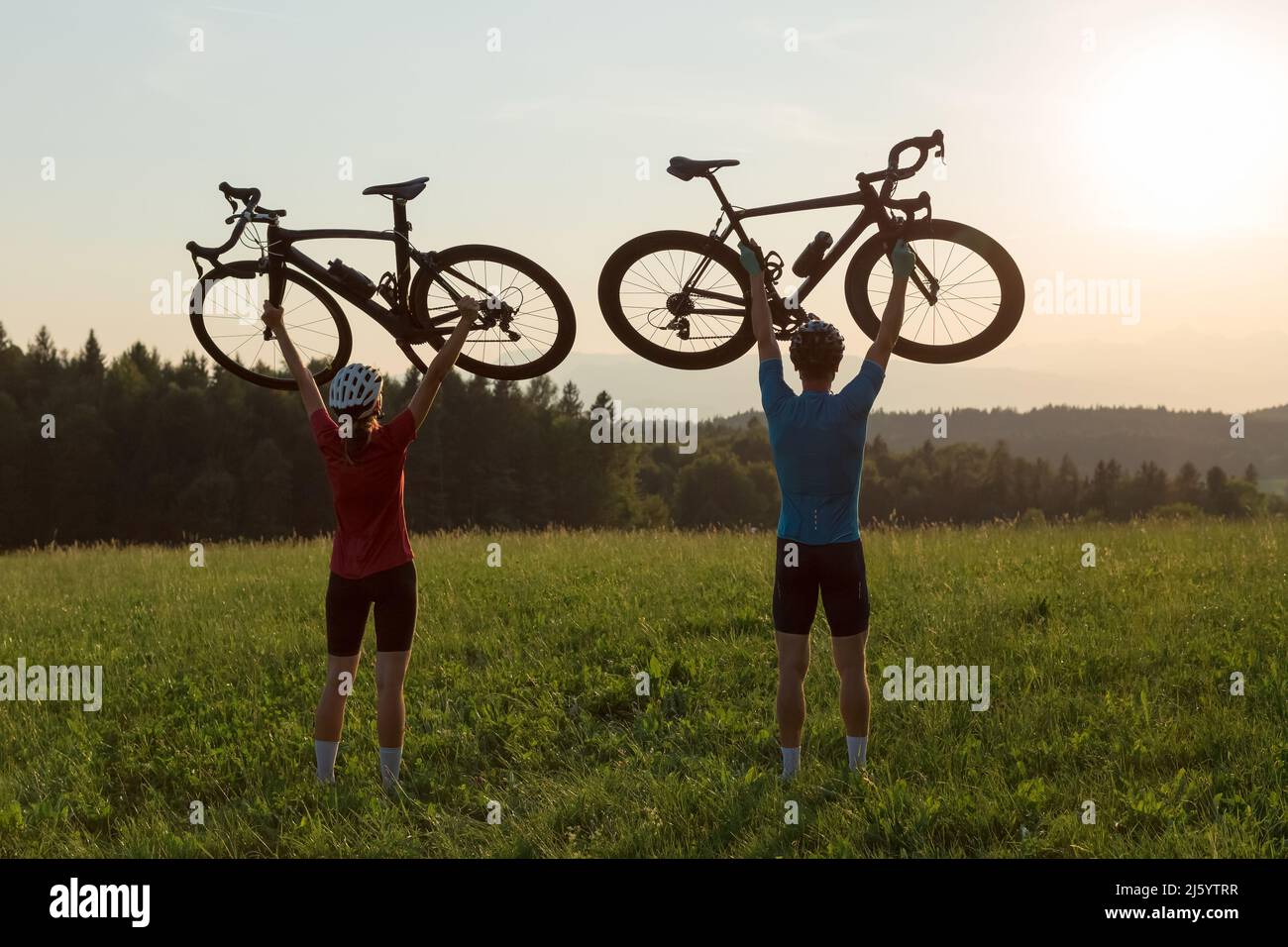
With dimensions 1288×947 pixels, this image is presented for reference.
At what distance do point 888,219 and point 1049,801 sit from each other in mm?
4147

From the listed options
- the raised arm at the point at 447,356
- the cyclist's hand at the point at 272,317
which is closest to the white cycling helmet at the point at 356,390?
the raised arm at the point at 447,356

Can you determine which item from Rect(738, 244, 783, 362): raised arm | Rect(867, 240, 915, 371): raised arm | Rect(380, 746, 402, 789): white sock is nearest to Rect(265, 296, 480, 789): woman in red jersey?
Rect(380, 746, 402, 789): white sock

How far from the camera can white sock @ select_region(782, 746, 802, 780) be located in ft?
26.4

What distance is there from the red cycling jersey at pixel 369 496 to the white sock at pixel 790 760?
9.87 feet

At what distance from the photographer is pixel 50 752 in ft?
35.7

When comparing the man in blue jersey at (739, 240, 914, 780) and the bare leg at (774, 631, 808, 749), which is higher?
the man in blue jersey at (739, 240, 914, 780)

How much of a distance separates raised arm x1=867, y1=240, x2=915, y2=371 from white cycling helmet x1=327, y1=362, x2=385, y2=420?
3.27 metres

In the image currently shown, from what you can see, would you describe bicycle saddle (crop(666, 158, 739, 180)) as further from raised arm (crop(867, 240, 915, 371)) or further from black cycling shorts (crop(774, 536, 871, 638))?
black cycling shorts (crop(774, 536, 871, 638))

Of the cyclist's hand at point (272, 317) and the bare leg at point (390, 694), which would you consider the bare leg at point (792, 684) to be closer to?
the bare leg at point (390, 694)

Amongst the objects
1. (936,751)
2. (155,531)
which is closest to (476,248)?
(936,751)

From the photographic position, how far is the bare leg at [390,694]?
8.02 metres

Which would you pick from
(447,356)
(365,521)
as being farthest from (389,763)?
(447,356)

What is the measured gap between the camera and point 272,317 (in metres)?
8.05

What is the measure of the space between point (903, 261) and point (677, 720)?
505 cm
